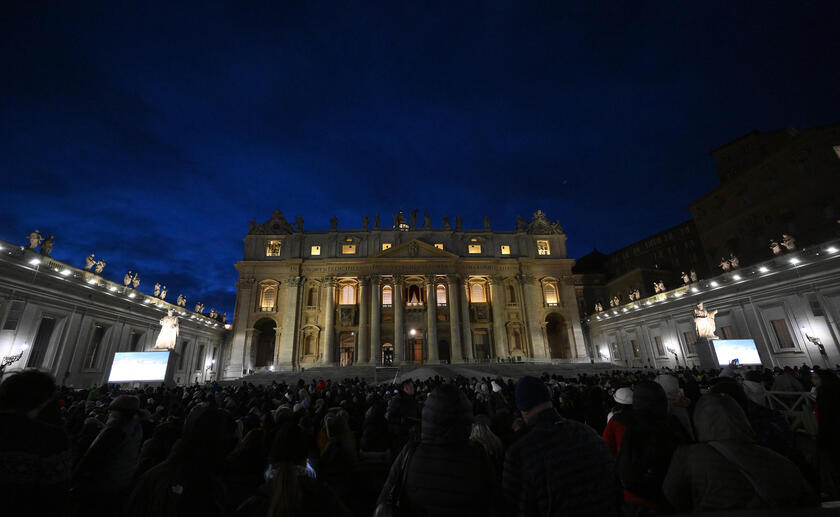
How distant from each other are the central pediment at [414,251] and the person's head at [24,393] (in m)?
38.8

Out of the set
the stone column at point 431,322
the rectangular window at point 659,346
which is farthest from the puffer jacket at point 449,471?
the rectangular window at point 659,346

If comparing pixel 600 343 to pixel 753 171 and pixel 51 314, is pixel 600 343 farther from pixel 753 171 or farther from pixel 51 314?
pixel 51 314

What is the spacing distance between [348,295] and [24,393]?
4048 centimetres

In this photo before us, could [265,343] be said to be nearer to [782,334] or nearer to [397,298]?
[397,298]

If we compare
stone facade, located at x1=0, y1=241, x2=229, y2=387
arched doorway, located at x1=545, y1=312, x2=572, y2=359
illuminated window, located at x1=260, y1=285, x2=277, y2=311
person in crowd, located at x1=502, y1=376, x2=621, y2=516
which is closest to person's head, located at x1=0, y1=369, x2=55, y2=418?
person in crowd, located at x1=502, y1=376, x2=621, y2=516

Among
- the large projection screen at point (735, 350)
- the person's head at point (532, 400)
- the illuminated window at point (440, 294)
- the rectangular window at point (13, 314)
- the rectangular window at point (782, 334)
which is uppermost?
the illuminated window at point (440, 294)

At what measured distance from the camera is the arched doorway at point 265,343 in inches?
1654

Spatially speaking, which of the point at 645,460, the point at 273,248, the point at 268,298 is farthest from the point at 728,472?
the point at 273,248

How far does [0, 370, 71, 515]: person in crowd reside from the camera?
83.0 inches

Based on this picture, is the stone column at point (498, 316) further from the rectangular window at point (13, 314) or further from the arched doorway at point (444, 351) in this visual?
the rectangular window at point (13, 314)

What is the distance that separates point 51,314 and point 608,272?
5892 centimetres

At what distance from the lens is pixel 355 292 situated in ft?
139

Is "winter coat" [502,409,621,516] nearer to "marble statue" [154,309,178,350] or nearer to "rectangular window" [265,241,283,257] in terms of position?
"marble statue" [154,309,178,350]

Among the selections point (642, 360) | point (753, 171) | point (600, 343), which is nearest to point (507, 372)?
point (642, 360)
